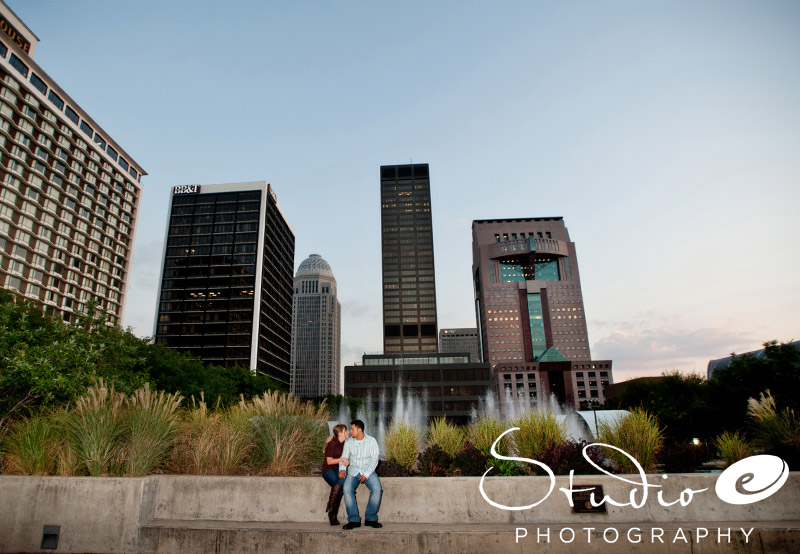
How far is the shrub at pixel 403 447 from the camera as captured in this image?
7.90m

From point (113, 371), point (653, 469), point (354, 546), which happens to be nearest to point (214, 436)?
point (354, 546)

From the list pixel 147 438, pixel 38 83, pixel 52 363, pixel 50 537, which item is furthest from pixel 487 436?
pixel 38 83

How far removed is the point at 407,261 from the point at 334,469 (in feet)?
565

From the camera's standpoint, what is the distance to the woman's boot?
607 cm

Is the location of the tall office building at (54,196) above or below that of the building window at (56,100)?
below

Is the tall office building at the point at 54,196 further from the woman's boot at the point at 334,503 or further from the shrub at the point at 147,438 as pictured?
the woman's boot at the point at 334,503

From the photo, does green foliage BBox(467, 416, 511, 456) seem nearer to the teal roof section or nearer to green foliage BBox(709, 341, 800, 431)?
green foliage BBox(709, 341, 800, 431)

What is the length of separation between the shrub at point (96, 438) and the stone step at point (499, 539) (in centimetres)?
178

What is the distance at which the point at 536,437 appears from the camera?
7750 mm

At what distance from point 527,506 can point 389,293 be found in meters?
166

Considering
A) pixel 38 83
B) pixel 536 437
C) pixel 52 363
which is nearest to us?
pixel 536 437

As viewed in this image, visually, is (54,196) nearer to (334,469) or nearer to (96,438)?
(96,438)

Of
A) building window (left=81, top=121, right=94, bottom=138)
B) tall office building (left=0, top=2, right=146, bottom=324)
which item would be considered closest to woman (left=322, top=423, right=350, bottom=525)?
tall office building (left=0, top=2, right=146, bottom=324)

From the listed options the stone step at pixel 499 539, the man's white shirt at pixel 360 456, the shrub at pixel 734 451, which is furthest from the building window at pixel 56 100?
the shrub at pixel 734 451
